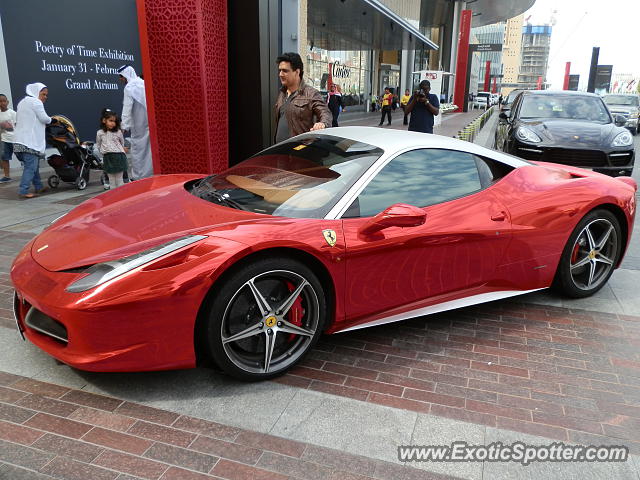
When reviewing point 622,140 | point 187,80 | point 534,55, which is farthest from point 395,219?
point 534,55

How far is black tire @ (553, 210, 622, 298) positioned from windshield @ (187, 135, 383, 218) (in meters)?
1.85

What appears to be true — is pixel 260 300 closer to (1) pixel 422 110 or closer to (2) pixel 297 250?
(2) pixel 297 250

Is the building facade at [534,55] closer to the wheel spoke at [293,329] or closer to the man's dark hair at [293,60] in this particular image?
the man's dark hair at [293,60]

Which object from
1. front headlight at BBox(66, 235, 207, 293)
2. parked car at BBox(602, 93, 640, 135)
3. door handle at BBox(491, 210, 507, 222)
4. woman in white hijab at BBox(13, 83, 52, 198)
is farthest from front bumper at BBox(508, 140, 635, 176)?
parked car at BBox(602, 93, 640, 135)

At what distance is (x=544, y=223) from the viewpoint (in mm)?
3732

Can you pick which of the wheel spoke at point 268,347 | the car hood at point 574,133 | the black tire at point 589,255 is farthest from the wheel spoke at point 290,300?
the car hood at point 574,133

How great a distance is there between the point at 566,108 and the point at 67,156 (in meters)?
8.52

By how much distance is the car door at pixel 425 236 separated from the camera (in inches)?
118

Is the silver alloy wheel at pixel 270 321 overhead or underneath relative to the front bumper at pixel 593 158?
underneath

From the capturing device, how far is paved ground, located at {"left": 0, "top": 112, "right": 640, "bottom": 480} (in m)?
2.23

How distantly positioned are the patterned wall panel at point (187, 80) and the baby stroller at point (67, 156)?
3.19m

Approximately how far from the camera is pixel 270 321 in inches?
109

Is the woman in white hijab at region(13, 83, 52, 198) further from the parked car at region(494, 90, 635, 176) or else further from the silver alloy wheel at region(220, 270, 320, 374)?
the parked car at region(494, 90, 635, 176)

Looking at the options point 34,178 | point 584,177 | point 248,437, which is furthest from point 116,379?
point 34,178
